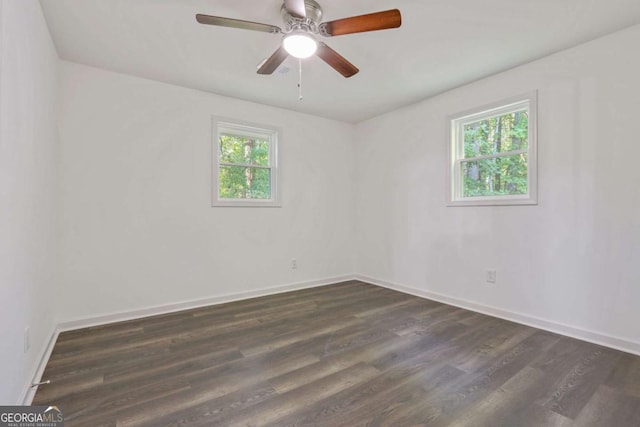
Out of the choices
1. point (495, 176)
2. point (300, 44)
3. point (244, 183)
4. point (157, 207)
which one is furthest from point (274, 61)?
point (495, 176)

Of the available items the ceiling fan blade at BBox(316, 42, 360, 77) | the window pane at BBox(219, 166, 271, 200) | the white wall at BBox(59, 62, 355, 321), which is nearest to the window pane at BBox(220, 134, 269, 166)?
the window pane at BBox(219, 166, 271, 200)

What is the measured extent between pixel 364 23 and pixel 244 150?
2443 mm

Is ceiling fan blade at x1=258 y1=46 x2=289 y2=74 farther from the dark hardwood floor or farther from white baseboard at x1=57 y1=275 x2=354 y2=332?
white baseboard at x1=57 y1=275 x2=354 y2=332

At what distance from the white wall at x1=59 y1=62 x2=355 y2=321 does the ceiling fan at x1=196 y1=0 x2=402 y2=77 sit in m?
1.51

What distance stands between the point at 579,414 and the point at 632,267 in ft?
4.62

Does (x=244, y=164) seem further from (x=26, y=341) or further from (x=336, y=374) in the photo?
(x=336, y=374)

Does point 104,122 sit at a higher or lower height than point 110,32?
lower

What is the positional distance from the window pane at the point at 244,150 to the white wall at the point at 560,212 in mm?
2052

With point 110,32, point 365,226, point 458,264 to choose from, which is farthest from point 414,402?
point 110,32

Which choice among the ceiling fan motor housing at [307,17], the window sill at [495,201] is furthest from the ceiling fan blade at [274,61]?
the window sill at [495,201]

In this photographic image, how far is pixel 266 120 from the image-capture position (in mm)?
3934

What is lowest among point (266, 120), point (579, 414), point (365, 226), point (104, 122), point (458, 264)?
point (579, 414)

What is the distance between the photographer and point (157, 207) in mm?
3172

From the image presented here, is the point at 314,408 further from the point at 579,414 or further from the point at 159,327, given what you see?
the point at 159,327
